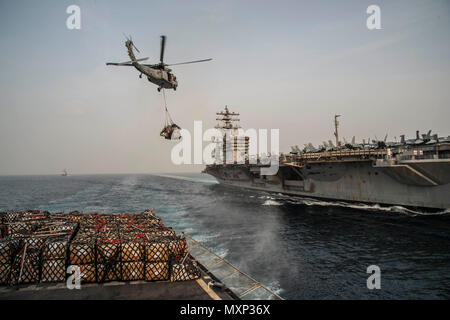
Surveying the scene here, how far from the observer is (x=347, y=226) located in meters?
19.8

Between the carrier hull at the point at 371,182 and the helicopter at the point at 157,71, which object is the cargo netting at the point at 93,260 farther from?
the carrier hull at the point at 371,182

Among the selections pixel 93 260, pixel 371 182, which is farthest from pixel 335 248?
pixel 371 182

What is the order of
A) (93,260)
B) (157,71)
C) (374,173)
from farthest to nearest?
(374,173), (157,71), (93,260)

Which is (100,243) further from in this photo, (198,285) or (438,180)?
(438,180)

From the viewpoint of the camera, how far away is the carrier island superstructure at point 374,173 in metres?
→ 21.9

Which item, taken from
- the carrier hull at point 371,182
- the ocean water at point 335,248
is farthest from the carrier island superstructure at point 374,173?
the ocean water at point 335,248

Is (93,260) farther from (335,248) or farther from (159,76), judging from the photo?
(335,248)

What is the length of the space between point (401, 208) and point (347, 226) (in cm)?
980

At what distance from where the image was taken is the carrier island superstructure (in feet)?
72.0

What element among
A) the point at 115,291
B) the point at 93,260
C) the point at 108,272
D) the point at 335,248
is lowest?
the point at 335,248

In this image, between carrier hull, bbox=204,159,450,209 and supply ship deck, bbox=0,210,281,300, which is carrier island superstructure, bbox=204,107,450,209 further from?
supply ship deck, bbox=0,210,281,300

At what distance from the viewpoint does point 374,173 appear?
87.1ft

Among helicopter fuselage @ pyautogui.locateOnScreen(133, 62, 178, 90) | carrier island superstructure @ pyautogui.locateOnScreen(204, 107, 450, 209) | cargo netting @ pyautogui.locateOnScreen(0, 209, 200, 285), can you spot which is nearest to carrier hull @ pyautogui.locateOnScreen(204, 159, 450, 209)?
carrier island superstructure @ pyautogui.locateOnScreen(204, 107, 450, 209)
